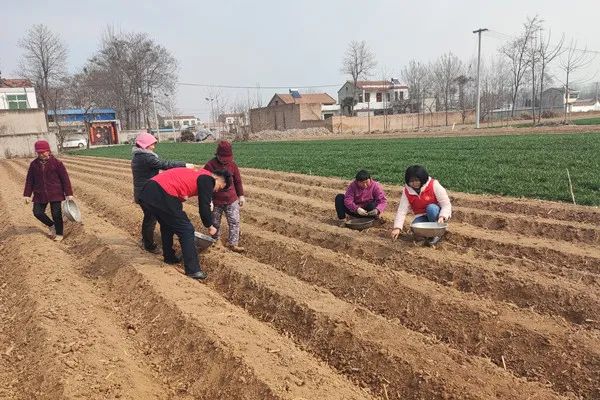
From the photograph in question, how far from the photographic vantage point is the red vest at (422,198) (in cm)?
582

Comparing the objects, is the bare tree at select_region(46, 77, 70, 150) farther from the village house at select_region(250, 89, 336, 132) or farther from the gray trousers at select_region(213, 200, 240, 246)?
the gray trousers at select_region(213, 200, 240, 246)

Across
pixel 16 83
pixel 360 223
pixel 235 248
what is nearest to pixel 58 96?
pixel 16 83

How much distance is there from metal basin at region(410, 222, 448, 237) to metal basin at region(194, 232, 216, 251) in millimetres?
2534

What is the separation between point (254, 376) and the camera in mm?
3215

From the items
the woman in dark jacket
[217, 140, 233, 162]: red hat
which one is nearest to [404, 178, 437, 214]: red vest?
[217, 140, 233, 162]: red hat

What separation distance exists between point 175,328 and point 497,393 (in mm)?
2563

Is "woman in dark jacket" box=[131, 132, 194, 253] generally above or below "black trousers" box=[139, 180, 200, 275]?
above

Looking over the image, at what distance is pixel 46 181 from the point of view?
23.7 feet

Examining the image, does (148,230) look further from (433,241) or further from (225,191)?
(433,241)

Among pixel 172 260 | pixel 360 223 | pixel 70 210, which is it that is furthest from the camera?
pixel 70 210

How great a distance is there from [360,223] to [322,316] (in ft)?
9.60

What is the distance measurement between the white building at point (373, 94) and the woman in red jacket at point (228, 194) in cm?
6148

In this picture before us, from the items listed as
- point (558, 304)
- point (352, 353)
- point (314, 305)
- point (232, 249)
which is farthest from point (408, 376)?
point (232, 249)

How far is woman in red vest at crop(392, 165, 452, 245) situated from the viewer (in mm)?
5605
